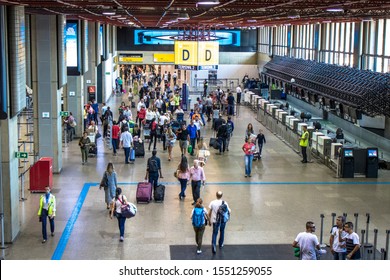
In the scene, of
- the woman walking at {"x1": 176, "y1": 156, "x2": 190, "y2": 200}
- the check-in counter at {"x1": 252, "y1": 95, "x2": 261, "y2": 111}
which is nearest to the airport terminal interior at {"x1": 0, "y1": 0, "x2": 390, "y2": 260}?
the woman walking at {"x1": 176, "y1": 156, "x2": 190, "y2": 200}

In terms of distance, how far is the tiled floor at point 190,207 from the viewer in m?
13.7

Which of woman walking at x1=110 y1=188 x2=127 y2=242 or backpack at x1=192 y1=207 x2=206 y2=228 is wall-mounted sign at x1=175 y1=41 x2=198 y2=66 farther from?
backpack at x1=192 y1=207 x2=206 y2=228

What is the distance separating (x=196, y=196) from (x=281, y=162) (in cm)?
709

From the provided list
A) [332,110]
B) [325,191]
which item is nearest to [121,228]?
[325,191]

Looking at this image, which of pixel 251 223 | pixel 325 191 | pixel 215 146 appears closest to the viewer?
pixel 251 223

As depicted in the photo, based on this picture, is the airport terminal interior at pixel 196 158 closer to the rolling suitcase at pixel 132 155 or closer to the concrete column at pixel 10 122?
the concrete column at pixel 10 122

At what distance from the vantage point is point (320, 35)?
128 feet

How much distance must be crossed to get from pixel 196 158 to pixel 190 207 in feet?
22.5

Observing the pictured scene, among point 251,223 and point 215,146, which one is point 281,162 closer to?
point 215,146

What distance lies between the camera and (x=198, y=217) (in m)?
12.9

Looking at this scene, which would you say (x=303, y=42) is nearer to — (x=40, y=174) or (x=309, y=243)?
(x=40, y=174)

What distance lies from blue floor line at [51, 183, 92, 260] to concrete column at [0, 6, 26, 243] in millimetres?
1018

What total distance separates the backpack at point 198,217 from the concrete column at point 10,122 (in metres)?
3.83

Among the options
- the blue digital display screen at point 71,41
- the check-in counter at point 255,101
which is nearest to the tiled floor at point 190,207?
the blue digital display screen at point 71,41
